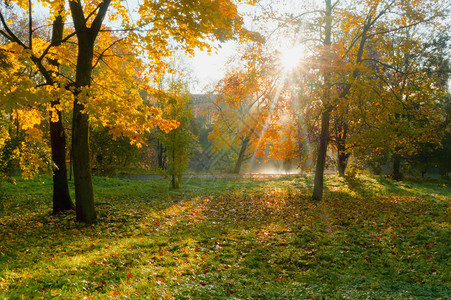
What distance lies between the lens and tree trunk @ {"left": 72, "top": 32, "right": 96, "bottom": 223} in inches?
336

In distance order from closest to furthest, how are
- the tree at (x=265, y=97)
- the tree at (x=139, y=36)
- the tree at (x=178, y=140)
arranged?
1. the tree at (x=139, y=36)
2. the tree at (x=265, y=97)
3. the tree at (x=178, y=140)

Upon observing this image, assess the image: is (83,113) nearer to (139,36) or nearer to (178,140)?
(139,36)

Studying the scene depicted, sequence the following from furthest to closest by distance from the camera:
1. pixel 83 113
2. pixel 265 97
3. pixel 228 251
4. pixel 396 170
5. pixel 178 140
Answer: pixel 396 170 < pixel 178 140 < pixel 265 97 < pixel 83 113 < pixel 228 251

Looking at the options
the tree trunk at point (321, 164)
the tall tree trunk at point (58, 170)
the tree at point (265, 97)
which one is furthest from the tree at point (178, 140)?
the tree trunk at point (321, 164)

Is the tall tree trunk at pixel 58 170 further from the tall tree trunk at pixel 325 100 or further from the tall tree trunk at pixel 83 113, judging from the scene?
the tall tree trunk at pixel 325 100

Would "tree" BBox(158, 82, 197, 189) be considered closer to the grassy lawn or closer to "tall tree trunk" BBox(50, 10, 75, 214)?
the grassy lawn

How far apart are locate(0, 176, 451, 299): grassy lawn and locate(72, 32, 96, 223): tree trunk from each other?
1.90ft

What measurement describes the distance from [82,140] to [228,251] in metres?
5.33

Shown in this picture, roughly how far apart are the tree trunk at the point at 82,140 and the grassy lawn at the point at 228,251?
579 millimetres

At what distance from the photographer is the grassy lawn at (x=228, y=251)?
4.87 meters

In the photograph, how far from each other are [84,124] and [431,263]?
9.29 m

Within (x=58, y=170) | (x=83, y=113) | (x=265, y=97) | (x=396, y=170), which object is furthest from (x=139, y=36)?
(x=396, y=170)

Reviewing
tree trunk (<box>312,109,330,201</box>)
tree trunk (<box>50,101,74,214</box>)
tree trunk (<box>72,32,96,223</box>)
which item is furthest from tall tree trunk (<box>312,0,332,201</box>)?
tree trunk (<box>50,101,74,214</box>)

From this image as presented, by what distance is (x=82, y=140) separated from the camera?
879 centimetres
